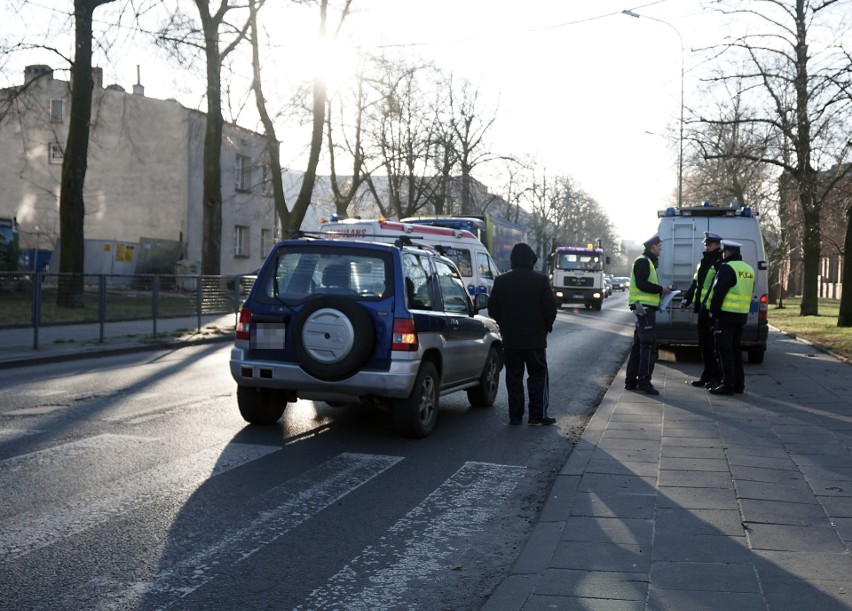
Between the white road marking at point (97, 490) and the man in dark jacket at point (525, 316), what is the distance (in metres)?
2.66

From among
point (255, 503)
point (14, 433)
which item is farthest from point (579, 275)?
point (255, 503)

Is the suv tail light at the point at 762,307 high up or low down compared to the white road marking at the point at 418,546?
up

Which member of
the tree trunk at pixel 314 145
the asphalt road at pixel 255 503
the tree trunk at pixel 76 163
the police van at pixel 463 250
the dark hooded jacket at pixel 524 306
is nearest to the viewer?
the asphalt road at pixel 255 503

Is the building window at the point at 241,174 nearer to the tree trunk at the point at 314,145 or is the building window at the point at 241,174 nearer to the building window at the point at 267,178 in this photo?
the building window at the point at 267,178

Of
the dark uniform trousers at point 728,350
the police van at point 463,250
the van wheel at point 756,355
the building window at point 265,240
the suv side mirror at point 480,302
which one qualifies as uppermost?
the building window at point 265,240

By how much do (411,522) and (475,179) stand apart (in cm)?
4712

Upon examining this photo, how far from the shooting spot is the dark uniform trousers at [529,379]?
933cm

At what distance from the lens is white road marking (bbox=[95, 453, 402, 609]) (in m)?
4.34

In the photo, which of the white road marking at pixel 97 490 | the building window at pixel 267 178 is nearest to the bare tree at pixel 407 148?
the building window at pixel 267 178

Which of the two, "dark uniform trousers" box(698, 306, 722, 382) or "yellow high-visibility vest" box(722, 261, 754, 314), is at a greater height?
"yellow high-visibility vest" box(722, 261, 754, 314)

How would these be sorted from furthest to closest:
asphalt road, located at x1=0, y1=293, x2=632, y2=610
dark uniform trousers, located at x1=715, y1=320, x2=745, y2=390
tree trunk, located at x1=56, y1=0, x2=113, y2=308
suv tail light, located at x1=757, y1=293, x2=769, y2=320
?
tree trunk, located at x1=56, y1=0, x2=113, y2=308 < suv tail light, located at x1=757, y1=293, x2=769, y2=320 < dark uniform trousers, located at x1=715, y1=320, x2=745, y2=390 < asphalt road, located at x1=0, y1=293, x2=632, y2=610

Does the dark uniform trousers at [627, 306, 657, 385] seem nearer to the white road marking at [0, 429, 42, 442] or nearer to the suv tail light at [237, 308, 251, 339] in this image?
the suv tail light at [237, 308, 251, 339]

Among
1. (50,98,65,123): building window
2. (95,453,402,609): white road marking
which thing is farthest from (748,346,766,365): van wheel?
(50,98,65,123): building window

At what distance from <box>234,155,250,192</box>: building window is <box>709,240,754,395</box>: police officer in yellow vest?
3616cm
